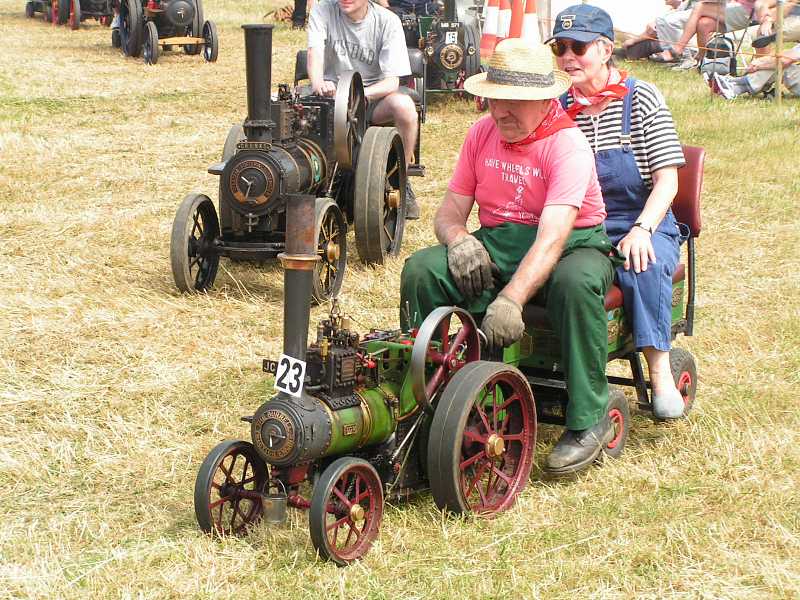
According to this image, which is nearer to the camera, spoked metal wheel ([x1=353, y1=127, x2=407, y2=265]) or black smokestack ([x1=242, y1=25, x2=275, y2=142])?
black smokestack ([x1=242, y1=25, x2=275, y2=142])

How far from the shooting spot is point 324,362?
12.3 ft

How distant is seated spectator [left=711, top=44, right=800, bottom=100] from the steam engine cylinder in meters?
10.8

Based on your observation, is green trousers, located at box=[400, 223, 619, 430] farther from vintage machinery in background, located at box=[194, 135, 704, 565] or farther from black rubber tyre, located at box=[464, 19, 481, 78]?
black rubber tyre, located at box=[464, 19, 481, 78]

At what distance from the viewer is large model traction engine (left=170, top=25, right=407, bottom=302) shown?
6480 mm

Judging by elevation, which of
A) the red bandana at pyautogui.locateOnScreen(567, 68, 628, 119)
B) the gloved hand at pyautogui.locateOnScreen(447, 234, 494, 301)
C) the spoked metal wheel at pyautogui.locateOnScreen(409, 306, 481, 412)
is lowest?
the spoked metal wheel at pyautogui.locateOnScreen(409, 306, 481, 412)

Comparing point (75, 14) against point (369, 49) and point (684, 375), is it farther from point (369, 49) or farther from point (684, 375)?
point (684, 375)

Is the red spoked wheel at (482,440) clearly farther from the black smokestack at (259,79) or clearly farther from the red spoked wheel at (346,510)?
the black smokestack at (259,79)

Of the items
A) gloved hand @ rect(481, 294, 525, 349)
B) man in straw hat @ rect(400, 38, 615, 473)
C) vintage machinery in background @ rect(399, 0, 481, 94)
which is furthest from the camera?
vintage machinery in background @ rect(399, 0, 481, 94)

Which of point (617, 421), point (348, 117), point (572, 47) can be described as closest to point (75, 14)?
point (348, 117)

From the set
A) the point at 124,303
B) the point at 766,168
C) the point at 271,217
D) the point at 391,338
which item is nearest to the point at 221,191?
the point at 271,217

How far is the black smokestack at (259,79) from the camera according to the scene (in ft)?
20.3

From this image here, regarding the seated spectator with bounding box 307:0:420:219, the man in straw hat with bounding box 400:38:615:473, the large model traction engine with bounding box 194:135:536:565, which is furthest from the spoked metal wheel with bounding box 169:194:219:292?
the large model traction engine with bounding box 194:135:536:565

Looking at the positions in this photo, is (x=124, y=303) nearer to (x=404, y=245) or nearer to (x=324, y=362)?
(x=404, y=245)

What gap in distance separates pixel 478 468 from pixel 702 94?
35.6 ft
